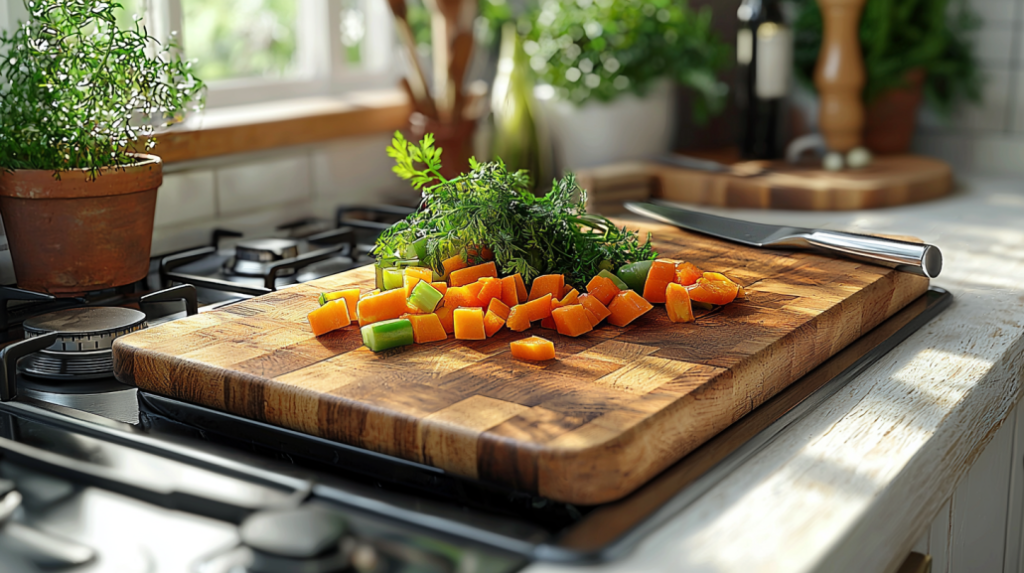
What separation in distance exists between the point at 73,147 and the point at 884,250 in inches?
34.0

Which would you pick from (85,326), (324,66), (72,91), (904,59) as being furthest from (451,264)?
(904,59)

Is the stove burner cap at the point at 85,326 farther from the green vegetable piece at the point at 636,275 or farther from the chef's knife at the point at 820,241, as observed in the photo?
the chef's knife at the point at 820,241

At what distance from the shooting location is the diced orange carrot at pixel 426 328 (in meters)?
0.79

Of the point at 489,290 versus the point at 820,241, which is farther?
the point at 820,241

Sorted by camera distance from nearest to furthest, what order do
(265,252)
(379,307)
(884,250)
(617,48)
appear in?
(379,307)
(884,250)
(265,252)
(617,48)

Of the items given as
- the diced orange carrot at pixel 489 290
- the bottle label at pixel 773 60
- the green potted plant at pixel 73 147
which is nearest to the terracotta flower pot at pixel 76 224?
the green potted plant at pixel 73 147

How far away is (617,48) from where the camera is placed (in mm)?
1700

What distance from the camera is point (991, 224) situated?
145 centimetres

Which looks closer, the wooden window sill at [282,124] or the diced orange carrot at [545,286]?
the diced orange carrot at [545,286]

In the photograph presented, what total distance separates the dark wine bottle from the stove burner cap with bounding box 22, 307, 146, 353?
4.15 ft

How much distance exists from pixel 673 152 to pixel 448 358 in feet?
4.18

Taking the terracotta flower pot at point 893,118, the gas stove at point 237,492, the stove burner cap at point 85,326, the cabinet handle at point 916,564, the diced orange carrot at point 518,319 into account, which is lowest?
the cabinet handle at point 916,564

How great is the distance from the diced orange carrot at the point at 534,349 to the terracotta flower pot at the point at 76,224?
52cm

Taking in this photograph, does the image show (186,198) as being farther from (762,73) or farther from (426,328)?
(762,73)
